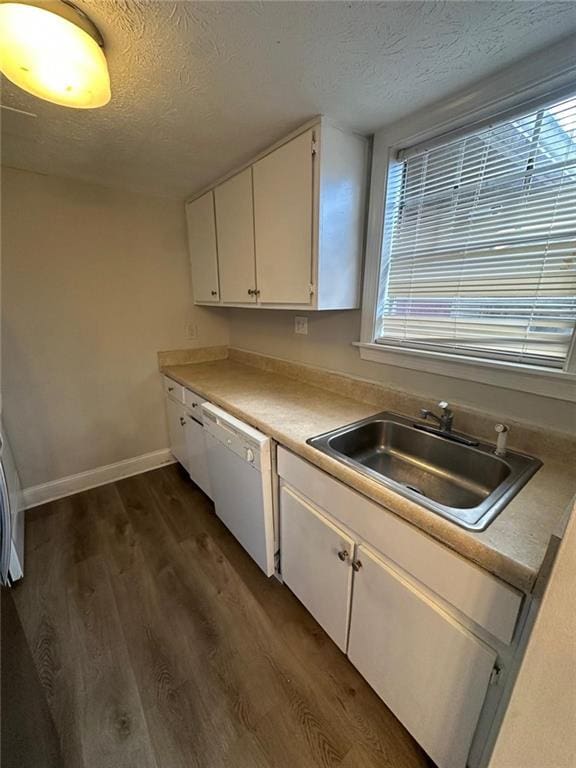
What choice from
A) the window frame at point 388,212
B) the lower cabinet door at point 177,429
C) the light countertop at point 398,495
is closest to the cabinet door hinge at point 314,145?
the window frame at point 388,212

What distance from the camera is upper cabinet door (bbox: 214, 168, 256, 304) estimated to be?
5.58 ft

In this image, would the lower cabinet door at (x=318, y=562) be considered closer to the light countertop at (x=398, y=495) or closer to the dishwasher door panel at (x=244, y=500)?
the dishwasher door panel at (x=244, y=500)

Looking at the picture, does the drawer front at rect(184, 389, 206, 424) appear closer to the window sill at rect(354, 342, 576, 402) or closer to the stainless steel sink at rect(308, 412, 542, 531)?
the stainless steel sink at rect(308, 412, 542, 531)

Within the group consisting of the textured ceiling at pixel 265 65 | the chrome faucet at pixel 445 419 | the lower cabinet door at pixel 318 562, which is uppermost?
the textured ceiling at pixel 265 65

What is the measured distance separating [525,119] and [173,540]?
253 centimetres

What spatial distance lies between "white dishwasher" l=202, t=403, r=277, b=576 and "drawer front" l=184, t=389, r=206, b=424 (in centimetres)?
18

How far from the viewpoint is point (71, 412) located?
2.20 m

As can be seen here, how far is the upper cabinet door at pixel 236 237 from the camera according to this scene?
170 centimetres

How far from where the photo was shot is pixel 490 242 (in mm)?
1116

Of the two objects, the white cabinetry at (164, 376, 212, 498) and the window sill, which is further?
the white cabinetry at (164, 376, 212, 498)

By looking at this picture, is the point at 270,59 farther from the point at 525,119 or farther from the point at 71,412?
the point at 71,412

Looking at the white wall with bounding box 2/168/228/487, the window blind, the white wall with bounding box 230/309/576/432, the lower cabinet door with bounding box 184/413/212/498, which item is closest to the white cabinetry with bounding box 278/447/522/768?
the white wall with bounding box 230/309/576/432

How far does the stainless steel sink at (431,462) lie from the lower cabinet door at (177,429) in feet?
4.40

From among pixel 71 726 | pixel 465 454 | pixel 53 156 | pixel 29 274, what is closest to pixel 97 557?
pixel 71 726
